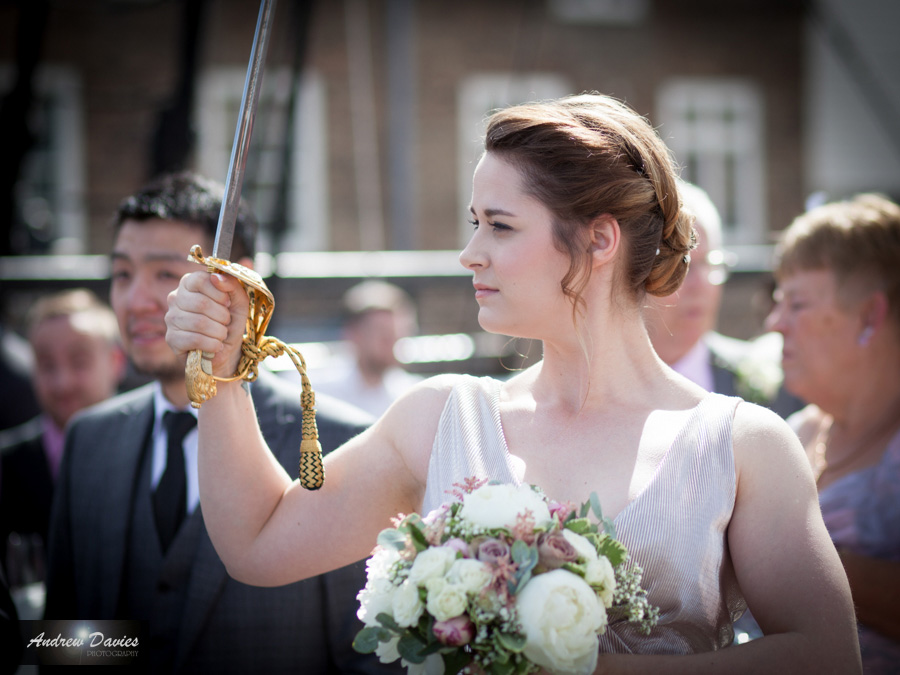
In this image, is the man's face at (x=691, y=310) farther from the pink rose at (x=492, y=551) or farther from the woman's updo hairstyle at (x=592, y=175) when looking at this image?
the pink rose at (x=492, y=551)

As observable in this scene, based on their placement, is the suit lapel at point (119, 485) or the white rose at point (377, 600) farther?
the suit lapel at point (119, 485)

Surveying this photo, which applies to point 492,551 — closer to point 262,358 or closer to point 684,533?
point 684,533

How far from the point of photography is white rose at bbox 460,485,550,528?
1432 millimetres

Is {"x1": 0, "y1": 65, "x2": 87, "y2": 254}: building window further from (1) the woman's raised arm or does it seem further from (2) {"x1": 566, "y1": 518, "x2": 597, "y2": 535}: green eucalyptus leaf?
(2) {"x1": 566, "y1": 518, "x2": 597, "y2": 535}: green eucalyptus leaf

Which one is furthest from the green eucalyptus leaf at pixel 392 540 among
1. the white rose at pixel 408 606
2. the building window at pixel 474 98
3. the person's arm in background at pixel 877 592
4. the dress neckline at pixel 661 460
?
the building window at pixel 474 98

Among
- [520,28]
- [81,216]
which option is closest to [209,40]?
[81,216]

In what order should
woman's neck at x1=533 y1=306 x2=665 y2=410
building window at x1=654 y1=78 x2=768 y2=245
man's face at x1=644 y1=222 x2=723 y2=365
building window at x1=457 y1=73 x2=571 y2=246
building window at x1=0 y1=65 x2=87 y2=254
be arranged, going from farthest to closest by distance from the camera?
building window at x1=654 y1=78 x2=768 y2=245 < building window at x1=457 y1=73 x2=571 y2=246 < building window at x1=0 y1=65 x2=87 y2=254 < man's face at x1=644 y1=222 x2=723 y2=365 < woman's neck at x1=533 y1=306 x2=665 y2=410

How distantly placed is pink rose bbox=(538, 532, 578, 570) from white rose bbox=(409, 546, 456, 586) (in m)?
0.15

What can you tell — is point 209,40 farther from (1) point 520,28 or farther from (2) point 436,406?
(2) point 436,406

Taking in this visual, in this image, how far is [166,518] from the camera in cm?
252

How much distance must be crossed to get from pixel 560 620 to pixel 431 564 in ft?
0.76

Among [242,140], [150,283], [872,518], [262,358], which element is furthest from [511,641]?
[150,283]

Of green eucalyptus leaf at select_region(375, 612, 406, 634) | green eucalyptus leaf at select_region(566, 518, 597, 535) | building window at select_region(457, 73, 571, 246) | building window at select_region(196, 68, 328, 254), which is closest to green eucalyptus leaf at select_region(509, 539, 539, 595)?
green eucalyptus leaf at select_region(566, 518, 597, 535)

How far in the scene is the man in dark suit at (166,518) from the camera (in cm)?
238
